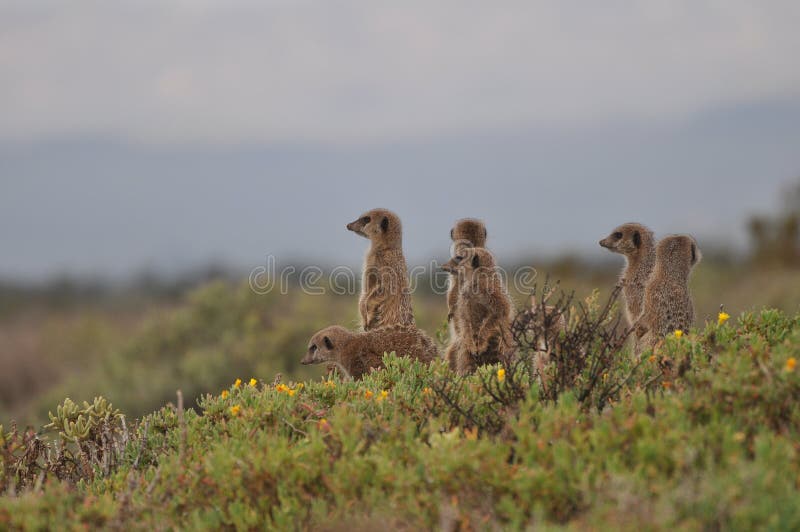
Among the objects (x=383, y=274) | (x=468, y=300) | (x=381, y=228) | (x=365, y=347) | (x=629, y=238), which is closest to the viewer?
(x=468, y=300)

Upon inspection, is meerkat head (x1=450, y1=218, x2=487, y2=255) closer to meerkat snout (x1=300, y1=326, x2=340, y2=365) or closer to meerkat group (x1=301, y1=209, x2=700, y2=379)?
meerkat group (x1=301, y1=209, x2=700, y2=379)

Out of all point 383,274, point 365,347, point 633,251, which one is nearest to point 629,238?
point 633,251

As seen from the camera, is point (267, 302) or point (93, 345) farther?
point (93, 345)

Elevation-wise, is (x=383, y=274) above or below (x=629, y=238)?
below

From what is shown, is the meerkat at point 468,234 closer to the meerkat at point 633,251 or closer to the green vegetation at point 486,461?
the meerkat at point 633,251

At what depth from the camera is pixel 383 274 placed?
8789 mm

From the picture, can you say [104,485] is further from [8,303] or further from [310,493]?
[8,303]

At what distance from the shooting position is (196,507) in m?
4.46

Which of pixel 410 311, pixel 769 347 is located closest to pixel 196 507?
pixel 769 347

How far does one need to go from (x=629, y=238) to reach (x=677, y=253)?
66cm

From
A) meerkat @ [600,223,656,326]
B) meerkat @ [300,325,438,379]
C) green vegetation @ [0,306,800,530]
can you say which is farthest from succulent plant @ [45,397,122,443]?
meerkat @ [600,223,656,326]

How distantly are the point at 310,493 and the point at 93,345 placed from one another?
90.9ft

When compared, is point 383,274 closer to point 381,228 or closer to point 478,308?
point 381,228

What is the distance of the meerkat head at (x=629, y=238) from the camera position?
8.24m
